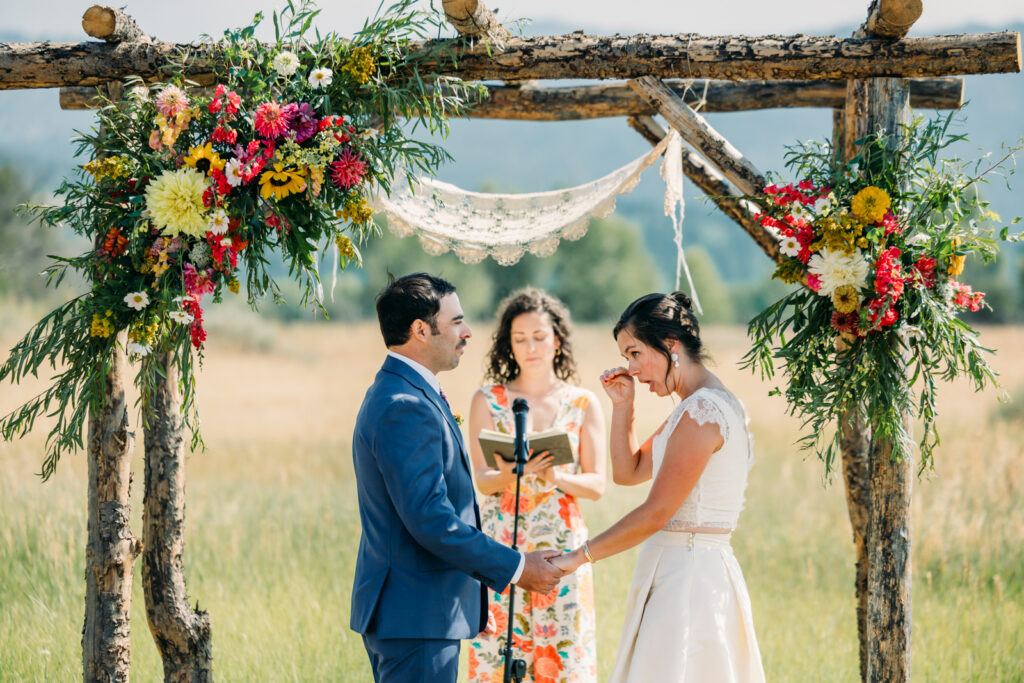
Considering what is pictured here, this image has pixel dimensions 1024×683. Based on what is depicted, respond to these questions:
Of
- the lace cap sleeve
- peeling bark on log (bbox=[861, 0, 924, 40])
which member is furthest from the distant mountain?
the lace cap sleeve

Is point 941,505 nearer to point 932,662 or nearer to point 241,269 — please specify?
point 932,662

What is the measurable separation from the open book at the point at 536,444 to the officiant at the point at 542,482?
0.30 meters

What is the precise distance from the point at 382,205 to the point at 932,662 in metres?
4.07

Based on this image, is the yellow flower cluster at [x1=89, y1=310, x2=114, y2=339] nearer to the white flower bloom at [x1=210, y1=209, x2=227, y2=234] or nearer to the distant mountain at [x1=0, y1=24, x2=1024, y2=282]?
the white flower bloom at [x1=210, y1=209, x2=227, y2=234]

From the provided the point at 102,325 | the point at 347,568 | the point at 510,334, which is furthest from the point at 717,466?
the point at 347,568

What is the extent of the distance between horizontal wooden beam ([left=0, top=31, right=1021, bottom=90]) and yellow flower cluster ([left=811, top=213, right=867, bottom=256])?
653 millimetres

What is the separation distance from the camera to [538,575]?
123 inches

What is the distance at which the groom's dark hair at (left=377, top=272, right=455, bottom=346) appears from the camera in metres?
3.08

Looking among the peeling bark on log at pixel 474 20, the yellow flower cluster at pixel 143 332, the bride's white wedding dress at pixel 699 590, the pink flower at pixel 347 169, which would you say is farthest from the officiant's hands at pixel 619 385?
the yellow flower cluster at pixel 143 332

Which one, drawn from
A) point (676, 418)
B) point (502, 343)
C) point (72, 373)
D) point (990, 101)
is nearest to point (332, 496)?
point (502, 343)

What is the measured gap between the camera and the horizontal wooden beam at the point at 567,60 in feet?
12.6

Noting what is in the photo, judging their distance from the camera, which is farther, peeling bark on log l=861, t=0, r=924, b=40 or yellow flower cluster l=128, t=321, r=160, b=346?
peeling bark on log l=861, t=0, r=924, b=40

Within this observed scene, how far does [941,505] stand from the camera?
7.83 metres

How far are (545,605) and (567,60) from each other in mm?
2341
